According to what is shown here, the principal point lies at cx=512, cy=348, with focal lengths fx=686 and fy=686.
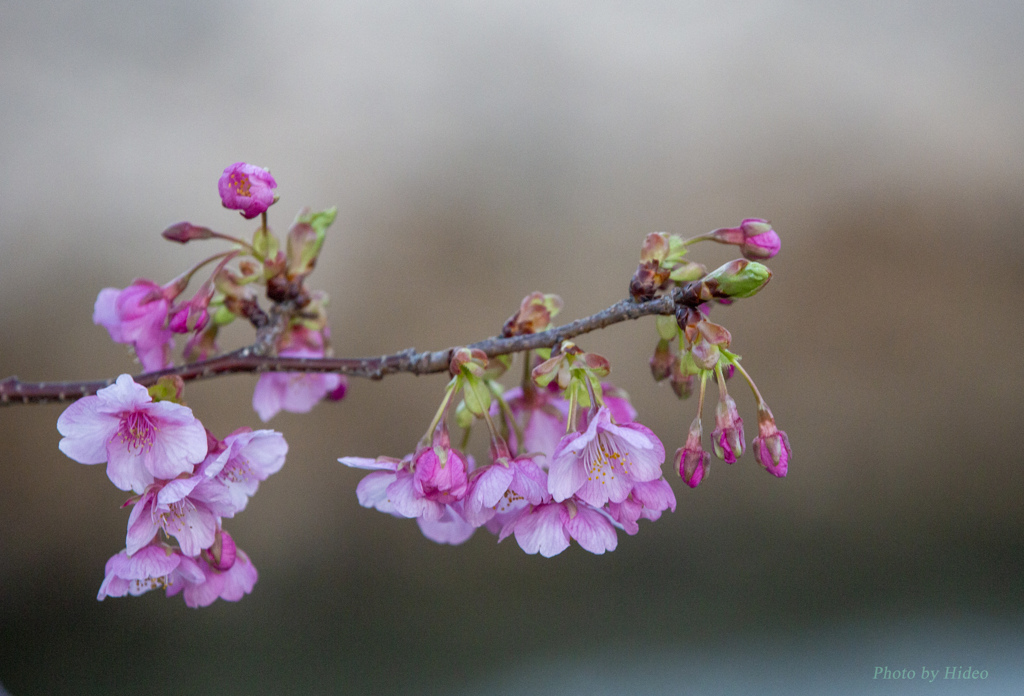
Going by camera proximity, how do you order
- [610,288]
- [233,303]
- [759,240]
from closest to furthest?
[759,240], [233,303], [610,288]

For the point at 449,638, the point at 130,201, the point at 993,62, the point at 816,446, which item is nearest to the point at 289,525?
the point at 449,638

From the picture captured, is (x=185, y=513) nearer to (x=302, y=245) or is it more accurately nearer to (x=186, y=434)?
(x=186, y=434)

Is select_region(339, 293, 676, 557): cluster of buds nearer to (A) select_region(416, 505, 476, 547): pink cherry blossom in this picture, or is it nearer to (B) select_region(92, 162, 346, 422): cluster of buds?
(A) select_region(416, 505, 476, 547): pink cherry blossom

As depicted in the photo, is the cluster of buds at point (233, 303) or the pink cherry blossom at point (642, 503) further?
the cluster of buds at point (233, 303)

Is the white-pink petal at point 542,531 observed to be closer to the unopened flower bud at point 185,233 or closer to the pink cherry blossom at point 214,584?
the pink cherry blossom at point 214,584

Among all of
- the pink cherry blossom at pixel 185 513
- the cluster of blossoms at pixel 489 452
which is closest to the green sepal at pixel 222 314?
the cluster of blossoms at pixel 489 452

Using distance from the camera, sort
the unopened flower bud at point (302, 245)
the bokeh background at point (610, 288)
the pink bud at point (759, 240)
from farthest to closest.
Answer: the bokeh background at point (610, 288) → the unopened flower bud at point (302, 245) → the pink bud at point (759, 240)

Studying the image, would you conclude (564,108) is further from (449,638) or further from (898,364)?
(449,638)

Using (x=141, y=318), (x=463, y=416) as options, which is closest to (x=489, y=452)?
(x=463, y=416)
